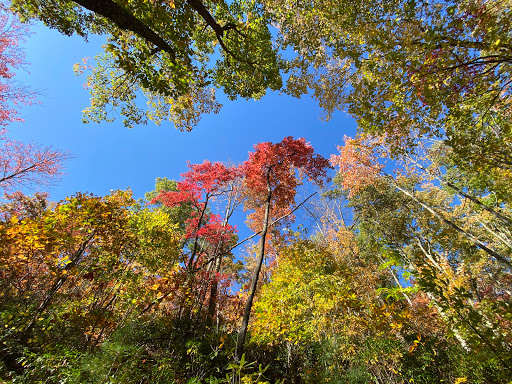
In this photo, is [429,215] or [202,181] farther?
[429,215]

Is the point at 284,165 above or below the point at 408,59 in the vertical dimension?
above

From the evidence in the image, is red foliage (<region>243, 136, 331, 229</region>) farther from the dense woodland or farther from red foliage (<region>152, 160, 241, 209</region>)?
red foliage (<region>152, 160, 241, 209</region>)

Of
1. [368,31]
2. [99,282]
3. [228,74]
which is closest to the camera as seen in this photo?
→ [368,31]

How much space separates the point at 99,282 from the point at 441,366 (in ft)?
26.4

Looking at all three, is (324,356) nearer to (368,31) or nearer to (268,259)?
(368,31)

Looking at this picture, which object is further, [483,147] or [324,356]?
[324,356]

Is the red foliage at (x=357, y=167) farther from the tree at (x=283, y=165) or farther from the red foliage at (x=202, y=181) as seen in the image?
the red foliage at (x=202, y=181)

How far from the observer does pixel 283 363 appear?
22.4 ft

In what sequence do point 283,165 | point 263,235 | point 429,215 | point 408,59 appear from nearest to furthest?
point 408,59 → point 263,235 → point 283,165 → point 429,215

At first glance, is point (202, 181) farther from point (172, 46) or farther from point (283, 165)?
point (172, 46)

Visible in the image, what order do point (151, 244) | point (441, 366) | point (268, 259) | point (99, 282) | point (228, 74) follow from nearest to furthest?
point (441, 366) < point (99, 282) < point (228, 74) < point (151, 244) < point (268, 259)

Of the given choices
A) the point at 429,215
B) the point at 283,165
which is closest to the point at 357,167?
the point at 429,215

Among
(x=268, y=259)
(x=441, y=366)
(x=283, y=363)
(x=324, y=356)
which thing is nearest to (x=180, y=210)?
(x=268, y=259)

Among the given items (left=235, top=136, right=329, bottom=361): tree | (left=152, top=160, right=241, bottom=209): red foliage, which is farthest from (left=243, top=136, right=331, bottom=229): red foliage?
(left=152, top=160, right=241, bottom=209): red foliage
